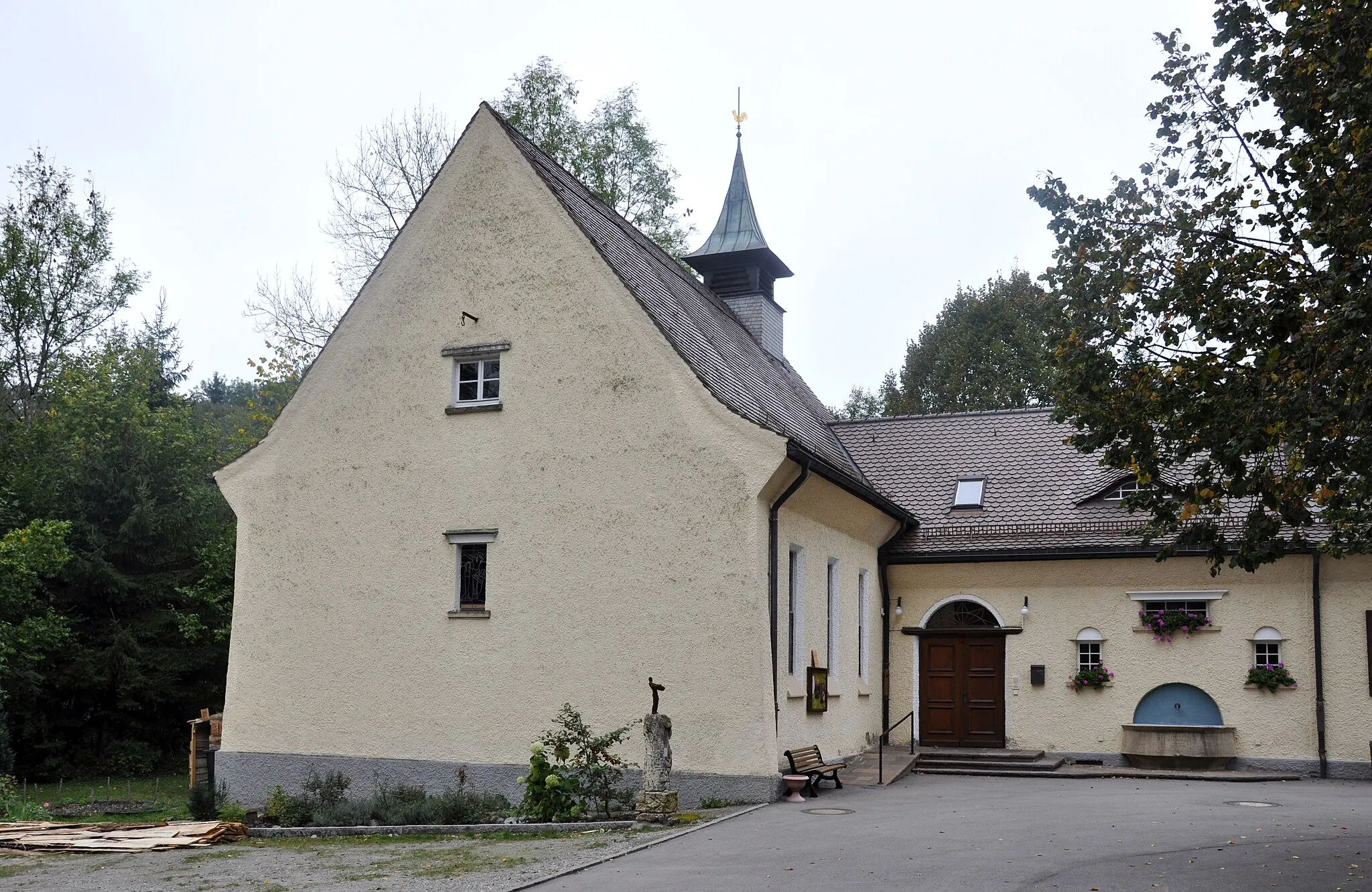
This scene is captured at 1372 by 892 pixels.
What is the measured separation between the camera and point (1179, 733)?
2019cm

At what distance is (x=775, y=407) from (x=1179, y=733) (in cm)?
795

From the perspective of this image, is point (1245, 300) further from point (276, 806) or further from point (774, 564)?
point (276, 806)

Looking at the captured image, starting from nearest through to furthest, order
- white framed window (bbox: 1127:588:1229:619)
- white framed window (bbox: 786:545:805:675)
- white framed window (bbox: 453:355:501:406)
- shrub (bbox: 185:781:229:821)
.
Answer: shrub (bbox: 185:781:229:821)
white framed window (bbox: 786:545:805:675)
white framed window (bbox: 453:355:501:406)
white framed window (bbox: 1127:588:1229:619)

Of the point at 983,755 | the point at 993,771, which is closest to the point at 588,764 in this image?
the point at 993,771

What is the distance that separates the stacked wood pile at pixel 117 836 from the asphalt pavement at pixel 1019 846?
17.3 ft

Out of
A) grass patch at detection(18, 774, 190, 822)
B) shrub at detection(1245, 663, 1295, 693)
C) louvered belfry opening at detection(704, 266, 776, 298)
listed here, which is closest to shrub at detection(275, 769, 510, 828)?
grass patch at detection(18, 774, 190, 822)

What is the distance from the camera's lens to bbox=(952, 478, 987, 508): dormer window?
2298cm

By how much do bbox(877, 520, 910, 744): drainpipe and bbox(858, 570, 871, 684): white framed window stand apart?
0.96 meters

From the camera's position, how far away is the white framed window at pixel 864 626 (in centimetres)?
2059

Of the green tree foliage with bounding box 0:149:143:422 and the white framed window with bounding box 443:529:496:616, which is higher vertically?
the green tree foliage with bounding box 0:149:143:422

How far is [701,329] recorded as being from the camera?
19.7 metres

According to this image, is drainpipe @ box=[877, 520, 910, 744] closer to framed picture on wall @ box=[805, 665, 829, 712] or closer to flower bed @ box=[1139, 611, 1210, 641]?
flower bed @ box=[1139, 611, 1210, 641]

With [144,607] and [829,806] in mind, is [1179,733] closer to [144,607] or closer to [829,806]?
[829,806]

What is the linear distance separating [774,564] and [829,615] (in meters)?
3.46
